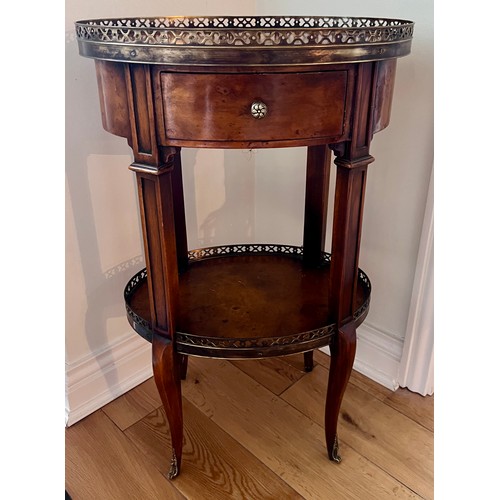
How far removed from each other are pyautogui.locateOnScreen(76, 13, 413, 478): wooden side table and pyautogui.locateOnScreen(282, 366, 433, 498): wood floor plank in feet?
0.37

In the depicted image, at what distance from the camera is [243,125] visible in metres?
0.71

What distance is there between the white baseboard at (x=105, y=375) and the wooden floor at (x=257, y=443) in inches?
1.0

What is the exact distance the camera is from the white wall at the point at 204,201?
41.4 inches

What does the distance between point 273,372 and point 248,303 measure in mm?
405

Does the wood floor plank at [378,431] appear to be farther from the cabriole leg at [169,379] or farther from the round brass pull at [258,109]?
the round brass pull at [258,109]

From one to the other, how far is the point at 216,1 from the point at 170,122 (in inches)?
26.3

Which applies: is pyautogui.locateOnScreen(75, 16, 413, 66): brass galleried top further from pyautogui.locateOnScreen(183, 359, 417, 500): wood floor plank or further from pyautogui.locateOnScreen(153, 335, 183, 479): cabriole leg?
pyautogui.locateOnScreen(183, 359, 417, 500): wood floor plank

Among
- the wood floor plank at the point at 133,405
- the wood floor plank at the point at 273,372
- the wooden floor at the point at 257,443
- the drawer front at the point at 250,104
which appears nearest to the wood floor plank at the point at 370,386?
the wooden floor at the point at 257,443

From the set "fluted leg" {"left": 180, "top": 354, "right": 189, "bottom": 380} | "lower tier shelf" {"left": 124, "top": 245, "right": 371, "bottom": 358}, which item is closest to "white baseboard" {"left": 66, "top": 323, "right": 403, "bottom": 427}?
"fluted leg" {"left": 180, "top": 354, "right": 189, "bottom": 380}

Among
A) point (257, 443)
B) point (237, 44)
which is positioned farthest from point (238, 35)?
point (257, 443)

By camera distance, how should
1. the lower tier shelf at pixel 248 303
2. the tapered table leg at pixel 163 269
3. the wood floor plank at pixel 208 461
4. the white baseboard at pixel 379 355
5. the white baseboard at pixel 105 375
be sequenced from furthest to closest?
the white baseboard at pixel 379 355 < the white baseboard at pixel 105 375 < the wood floor plank at pixel 208 461 < the lower tier shelf at pixel 248 303 < the tapered table leg at pixel 163 269

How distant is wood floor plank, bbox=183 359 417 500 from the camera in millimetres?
1038

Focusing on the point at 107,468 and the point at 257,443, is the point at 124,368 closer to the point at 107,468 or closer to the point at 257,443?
the point at 107,468
